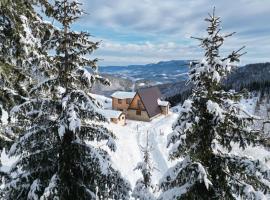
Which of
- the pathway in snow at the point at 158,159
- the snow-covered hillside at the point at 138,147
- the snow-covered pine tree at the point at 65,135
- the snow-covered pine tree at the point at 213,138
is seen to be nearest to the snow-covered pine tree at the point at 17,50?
the snow-covered pine tree at the point at 65,135

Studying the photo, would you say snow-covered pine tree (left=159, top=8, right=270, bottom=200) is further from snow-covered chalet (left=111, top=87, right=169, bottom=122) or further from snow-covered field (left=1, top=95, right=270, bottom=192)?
snow-covered chalet (left=111, top=87, right=169, bottom=122)

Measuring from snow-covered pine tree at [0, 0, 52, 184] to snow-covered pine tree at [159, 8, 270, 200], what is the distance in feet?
15.8

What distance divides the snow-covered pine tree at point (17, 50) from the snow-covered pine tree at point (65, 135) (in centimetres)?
47

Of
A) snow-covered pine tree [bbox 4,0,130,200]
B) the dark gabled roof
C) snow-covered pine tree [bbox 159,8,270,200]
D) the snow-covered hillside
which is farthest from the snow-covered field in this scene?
snow-covered pine tree [bbox 159,8,270,200]

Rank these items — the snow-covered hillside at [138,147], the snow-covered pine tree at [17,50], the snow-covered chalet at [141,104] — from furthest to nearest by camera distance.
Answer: the snow-covered chalet at [141,104], the snow-covered hillside at [138,147], the snow-covered pine tree at [17,50]

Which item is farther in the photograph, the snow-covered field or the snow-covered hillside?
the snow-covered hillside

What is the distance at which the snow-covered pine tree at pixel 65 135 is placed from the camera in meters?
9.14

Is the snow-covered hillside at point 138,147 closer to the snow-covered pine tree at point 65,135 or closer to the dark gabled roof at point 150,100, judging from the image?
the dark gabled roof at point 150,100

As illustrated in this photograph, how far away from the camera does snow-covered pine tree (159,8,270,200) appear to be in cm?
909

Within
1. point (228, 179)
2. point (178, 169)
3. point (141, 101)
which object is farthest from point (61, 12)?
point (141, 101)

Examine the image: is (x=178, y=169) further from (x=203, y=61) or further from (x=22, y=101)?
(x=22, y=101)

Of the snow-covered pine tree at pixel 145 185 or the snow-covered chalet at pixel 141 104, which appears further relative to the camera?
the snow-covered chalet at pixel 141 104

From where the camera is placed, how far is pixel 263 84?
455 feet

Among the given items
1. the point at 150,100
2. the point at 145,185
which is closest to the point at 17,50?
the point at 145,185
